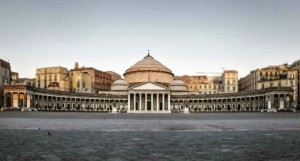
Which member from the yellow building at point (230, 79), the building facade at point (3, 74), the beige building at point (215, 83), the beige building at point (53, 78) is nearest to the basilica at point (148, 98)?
the building facade at point (3, 74)

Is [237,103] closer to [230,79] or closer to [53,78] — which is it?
[230,79]

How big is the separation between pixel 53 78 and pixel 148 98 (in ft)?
123

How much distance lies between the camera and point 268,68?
5027 inches

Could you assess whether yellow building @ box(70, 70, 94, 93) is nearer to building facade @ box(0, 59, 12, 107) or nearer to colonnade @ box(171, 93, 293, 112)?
building facade @ box(0, 59, 12, 107)

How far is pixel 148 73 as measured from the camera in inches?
5650

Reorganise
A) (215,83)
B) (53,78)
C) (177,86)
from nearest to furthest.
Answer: (53,78) → (177,86) → (215,83)

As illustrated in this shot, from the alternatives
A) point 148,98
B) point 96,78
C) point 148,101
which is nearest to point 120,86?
point 96,78

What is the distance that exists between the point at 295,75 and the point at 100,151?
113199 mm

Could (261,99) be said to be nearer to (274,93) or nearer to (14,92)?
(274,93)

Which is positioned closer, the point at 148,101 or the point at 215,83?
the point at 148,101

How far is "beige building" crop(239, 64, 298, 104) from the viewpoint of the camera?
11131 cm

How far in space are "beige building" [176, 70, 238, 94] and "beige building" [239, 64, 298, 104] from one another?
8452mm

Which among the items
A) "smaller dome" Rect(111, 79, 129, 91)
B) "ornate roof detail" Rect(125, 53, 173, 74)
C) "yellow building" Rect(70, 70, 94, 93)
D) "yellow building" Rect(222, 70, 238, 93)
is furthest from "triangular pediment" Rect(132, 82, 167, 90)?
"yellow building" Rect(222, 70, 238, 93)

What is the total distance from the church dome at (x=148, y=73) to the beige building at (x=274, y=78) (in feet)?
122
